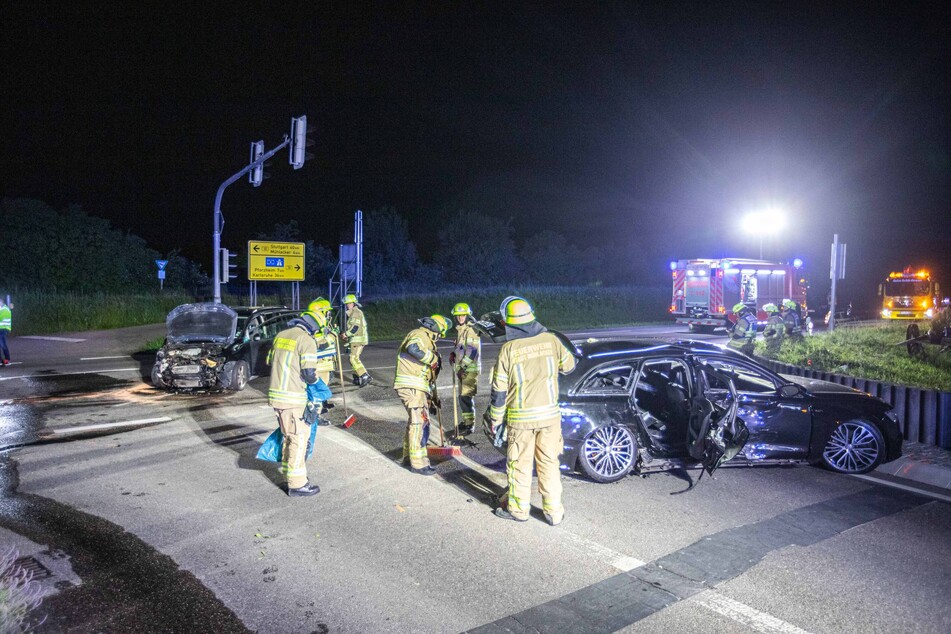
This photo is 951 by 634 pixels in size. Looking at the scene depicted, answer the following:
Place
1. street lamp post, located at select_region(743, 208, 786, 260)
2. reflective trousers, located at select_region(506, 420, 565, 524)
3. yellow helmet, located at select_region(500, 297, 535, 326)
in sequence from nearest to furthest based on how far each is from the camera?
1. reflective trousers, located at select_region(506, 420, 565, 524)
2. yellow helmet, located at select_region(500, 297, 535, 326)
3. street lamp post, located at select_region(743, 208, 786, 260)

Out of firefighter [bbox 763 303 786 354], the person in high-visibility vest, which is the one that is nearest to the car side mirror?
firefighter [bbox 763 303 786 354]

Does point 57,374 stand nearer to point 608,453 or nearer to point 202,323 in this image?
point 202,323

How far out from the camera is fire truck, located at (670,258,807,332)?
24.6 m

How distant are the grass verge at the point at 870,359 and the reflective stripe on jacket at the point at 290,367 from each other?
27.5 ft

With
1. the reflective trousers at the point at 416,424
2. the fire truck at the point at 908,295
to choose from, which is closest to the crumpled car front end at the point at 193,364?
the reflective trousers at the point at 416,424

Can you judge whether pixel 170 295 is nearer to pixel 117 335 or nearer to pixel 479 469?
pixel 117 335

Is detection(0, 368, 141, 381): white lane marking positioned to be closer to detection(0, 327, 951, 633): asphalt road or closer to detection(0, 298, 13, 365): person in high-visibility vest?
→ detection(0, 298, 13, 365): person in high-visibility vest

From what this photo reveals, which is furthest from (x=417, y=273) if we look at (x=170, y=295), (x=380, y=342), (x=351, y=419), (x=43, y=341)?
(x=351, y=419)

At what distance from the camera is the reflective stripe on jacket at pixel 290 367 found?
6.46 meters

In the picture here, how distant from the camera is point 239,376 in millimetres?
12602

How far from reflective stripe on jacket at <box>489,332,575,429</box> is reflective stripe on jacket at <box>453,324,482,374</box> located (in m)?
3.30

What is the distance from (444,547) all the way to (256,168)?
1437cm

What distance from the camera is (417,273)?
1841 inches

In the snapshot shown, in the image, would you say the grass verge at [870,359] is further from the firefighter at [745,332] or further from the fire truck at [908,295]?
the fire truck at [908,295]
